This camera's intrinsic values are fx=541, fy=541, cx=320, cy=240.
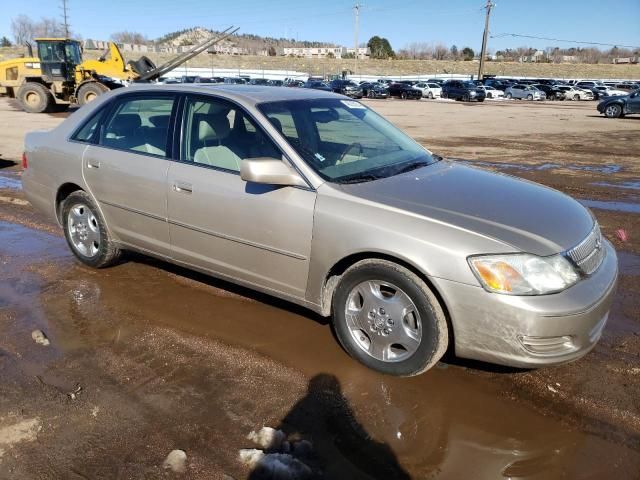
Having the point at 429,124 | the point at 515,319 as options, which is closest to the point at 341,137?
the point at 515,319

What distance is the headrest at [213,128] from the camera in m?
4.03

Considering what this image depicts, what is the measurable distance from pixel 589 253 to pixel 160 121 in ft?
10.7

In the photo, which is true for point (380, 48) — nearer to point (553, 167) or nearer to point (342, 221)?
point (553, 167)

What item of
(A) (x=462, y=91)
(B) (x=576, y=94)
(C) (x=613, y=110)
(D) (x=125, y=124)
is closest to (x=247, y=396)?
(D) (x=125, y=124)

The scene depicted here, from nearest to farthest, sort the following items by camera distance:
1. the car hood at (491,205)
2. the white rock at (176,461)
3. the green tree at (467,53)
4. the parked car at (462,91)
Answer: the white rock at (176,461) → the car hood at (491,205) → the parked car at (462,91) → the green tree at (467,53)

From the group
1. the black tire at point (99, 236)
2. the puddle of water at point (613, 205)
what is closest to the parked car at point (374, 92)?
the puddle of water at point (613, 205)

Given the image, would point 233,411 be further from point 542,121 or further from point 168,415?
point 542,121

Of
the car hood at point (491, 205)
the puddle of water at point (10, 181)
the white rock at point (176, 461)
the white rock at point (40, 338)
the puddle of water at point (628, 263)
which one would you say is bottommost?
the puddle of water at point (10, 181)

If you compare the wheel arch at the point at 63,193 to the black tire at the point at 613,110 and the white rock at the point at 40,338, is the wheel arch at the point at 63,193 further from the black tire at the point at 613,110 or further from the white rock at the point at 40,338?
the black tire at the point at 613,110

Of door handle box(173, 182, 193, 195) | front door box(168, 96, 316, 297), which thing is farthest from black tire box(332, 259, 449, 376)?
door handle box(173, 182, 193, 195)

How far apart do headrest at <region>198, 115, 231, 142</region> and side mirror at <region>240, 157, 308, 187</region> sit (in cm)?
74

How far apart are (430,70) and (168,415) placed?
9672 cm

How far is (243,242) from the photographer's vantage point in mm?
3750

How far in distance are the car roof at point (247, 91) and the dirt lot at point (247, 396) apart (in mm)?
1597
